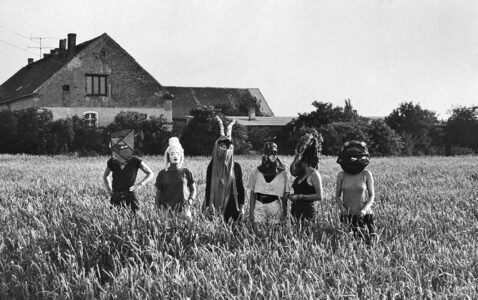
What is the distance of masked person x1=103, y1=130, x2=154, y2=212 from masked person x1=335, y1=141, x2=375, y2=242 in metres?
2.43

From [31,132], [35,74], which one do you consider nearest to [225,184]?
[31,132]

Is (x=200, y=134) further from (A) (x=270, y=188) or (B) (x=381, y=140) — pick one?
(A) (x=270, y=188)

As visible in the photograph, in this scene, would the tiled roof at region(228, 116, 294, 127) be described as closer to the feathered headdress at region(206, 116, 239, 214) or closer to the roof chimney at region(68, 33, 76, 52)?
the roof chimney at region(68, 33, 76, 52)

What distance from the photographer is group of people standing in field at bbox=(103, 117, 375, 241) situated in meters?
5.90

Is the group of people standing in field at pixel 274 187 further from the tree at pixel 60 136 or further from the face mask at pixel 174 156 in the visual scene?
the tree at pixel 60 136

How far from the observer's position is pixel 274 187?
242 inches

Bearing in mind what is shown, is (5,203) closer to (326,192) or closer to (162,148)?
(326,192)

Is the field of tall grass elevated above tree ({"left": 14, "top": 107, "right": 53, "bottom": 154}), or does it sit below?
below

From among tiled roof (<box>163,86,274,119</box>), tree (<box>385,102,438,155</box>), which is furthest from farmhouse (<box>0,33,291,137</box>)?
→ tiled roof (<box>163,86,274,119</box>)

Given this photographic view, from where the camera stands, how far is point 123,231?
5.81 m

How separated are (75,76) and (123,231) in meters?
31.8

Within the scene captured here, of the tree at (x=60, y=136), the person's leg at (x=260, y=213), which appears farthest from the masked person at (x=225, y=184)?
the tree at (x=60, y=136)

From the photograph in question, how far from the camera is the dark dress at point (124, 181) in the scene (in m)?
7.14

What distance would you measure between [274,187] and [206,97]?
2003 inches
